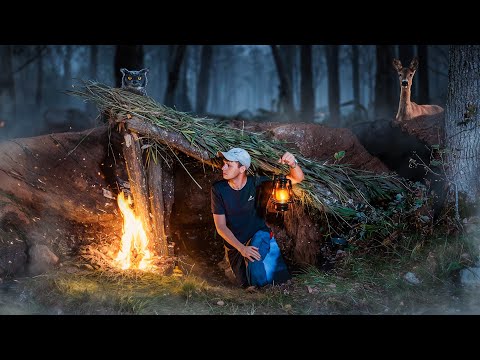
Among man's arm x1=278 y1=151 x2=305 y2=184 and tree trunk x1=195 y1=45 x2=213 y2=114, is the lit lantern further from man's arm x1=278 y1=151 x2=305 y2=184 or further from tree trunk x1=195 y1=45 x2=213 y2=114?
tree trunk x1=195 y1=45 x2=213 y2=114

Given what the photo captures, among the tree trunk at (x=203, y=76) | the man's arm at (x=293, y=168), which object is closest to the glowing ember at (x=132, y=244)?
the man's arm at (x=293, y=168)

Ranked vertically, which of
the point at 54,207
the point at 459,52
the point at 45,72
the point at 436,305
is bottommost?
the point at 436,305

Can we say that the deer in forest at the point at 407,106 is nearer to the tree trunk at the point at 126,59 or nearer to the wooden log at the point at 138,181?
the wooden log at the point at 138,181

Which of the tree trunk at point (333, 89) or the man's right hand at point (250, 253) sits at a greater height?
the tree trunk at point (333, 89)

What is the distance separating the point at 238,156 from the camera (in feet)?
16.1

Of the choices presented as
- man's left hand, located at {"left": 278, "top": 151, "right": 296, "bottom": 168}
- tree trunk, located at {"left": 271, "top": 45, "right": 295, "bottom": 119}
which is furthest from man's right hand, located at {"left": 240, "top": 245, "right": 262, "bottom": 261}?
tree trunk, located at {"left": 271, "top": 45, "right": 295, "bottom": 119}

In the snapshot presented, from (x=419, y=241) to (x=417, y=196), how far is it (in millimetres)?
571

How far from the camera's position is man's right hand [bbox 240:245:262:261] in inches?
197

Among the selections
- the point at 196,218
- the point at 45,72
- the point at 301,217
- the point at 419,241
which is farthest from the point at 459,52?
the point at 45,72

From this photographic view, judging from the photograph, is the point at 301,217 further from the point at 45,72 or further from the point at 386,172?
the point at 45,72

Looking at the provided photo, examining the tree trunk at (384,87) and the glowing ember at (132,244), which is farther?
the tree trunk at (384,87)

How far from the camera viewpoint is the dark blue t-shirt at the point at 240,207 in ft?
16.4

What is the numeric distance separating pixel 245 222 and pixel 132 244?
1.31 meters

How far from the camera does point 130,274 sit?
495 centimetres
